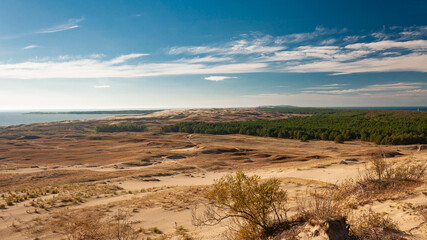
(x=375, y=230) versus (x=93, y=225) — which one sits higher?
(x=375, y=230)

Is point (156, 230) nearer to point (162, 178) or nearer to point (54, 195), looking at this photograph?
point (54, 195)

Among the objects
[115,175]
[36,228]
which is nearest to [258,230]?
[36,228]

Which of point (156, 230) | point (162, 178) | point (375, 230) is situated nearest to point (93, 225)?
→ point (156, 230)

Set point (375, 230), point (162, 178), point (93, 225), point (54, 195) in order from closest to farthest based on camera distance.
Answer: point (375, 230), point (93, 225), point (54, 195), point (162, 178)

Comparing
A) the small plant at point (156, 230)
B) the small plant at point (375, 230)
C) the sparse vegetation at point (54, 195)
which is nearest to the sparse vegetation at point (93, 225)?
the small plant at point (156, 230)

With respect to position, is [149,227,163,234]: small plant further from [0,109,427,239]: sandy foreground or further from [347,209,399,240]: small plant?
[347,209,399,240]: small plant

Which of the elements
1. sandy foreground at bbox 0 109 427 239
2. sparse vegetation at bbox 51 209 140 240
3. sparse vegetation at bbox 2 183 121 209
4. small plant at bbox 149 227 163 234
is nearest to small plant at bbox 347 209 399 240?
sandy foreground at bbox 0 109 427 239

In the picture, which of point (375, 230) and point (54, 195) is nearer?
point (375, 230)

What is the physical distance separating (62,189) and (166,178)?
11477mm

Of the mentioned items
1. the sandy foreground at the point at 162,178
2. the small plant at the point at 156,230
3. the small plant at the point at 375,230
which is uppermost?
the small plant at the point at 375,230

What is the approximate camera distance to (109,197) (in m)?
19.0

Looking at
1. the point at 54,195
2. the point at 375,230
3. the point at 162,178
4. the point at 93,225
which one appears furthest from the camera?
the point at 162,178

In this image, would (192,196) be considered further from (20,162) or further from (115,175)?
(20,162)

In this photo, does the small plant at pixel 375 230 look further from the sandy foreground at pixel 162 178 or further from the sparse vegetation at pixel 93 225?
the sparse vegetation at pixel 93 225
